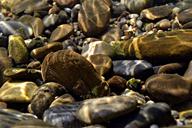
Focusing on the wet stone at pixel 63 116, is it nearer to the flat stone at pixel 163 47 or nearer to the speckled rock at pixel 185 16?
the flat stone at pixel 163 47

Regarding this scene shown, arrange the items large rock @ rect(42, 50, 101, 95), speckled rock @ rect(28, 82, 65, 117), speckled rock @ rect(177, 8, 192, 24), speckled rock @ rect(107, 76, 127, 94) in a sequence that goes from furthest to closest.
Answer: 1. speckled rock @ rect(177, 8, 192, 24)
2. speckled rock @ rect(107, 76, 127, 94)
3. large rock @ rect(42, 50, 101, 95)
4. speckled rock @ rect(28, 82, 65, 117)

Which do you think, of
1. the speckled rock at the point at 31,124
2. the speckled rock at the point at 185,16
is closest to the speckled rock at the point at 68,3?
the speckled rock at the point at 185,16

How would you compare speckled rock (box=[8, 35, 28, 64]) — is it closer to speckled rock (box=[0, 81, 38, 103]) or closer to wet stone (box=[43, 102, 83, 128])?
speckled rock (box=[0, 81, 38, 103])

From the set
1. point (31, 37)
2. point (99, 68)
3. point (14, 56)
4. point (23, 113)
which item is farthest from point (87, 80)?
point (31, 37)

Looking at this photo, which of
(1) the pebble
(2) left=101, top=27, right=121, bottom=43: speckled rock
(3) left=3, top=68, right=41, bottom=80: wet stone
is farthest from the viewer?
(2) left=101, top=27, right=121, bottom=43: speckled rock

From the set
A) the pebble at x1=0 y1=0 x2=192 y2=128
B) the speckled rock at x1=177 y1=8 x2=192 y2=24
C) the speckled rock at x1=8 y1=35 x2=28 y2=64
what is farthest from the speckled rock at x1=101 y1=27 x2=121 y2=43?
the speckled rock at x1=8 y1=35 x2=28 y2=64

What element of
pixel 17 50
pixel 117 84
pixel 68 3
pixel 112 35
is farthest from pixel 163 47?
pixel 68 3

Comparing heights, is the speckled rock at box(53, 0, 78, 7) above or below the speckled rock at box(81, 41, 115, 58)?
above
